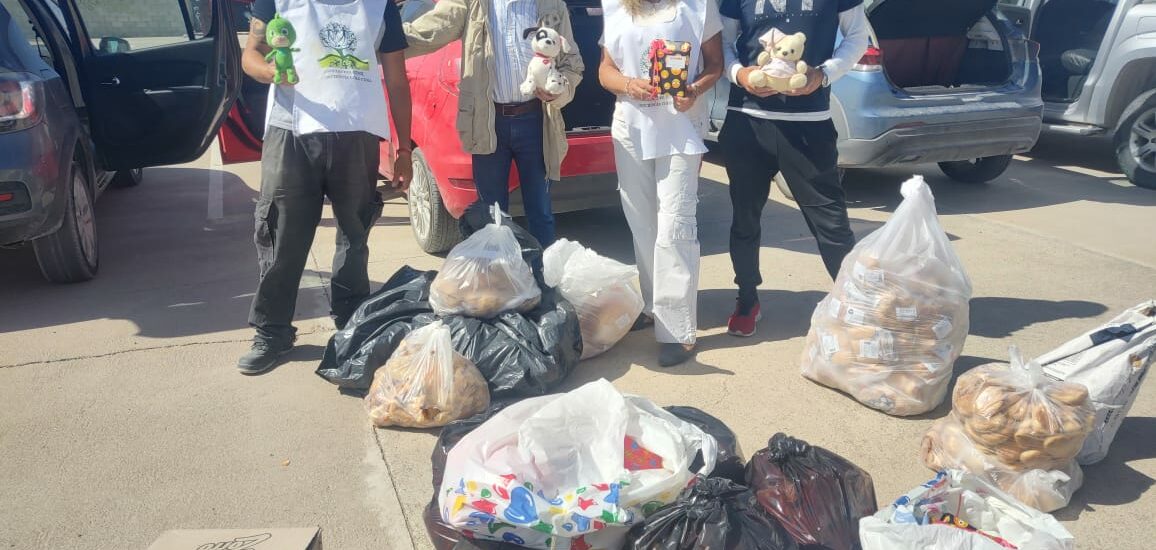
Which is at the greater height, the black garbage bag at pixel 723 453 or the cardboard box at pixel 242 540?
the black garbage bag at pixel 723 453

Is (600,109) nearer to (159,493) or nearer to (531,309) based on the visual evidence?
(531,309)

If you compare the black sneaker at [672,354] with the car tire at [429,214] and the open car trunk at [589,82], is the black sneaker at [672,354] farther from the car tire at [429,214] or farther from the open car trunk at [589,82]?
the open car trunk at [589,82]

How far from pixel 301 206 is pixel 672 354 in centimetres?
174

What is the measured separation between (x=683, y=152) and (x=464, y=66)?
1.07 m

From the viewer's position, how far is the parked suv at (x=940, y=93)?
6.07 m

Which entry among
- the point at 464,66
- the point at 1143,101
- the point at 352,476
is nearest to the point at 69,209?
the point at 464,66

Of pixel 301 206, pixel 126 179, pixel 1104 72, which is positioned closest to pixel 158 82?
pixel 126 179

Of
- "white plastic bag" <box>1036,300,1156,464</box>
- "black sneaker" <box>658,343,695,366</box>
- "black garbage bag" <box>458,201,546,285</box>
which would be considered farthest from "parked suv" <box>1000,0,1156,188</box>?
"black garbage bag" <box>458,201,546,285</box>

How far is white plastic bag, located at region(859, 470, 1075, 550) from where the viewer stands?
218 cm

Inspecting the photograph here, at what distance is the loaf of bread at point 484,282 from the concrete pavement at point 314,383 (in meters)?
0.50

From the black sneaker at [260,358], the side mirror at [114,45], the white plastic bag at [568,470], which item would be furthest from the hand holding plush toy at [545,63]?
the side mirror at [114,45]

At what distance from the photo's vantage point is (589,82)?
5965 millimetres

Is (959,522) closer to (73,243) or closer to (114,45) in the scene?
(73,243)

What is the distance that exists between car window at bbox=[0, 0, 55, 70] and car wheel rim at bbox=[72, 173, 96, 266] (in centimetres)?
67
